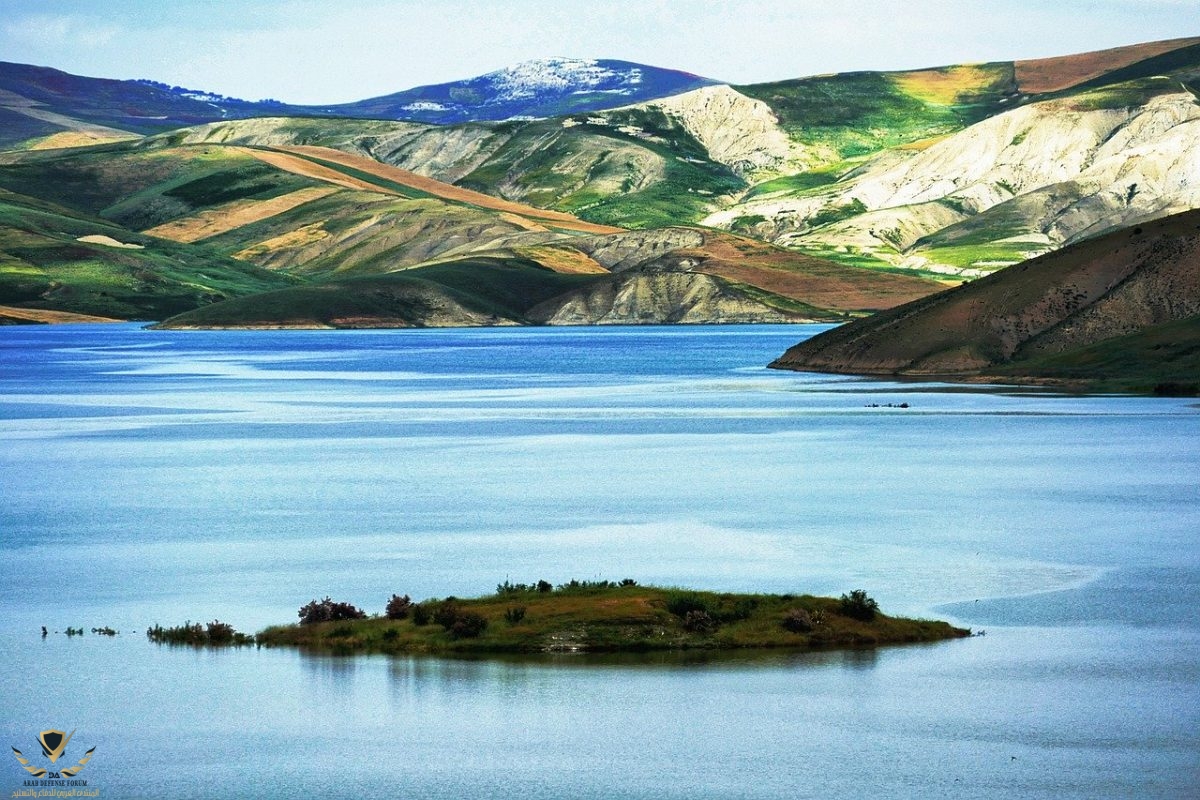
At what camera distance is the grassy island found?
37688 millimetres

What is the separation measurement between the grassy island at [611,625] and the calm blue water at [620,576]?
1229mm

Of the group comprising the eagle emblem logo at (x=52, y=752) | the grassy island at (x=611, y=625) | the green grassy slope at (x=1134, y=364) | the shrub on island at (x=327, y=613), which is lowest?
the eagle emblem logo at (x=52, y=752)

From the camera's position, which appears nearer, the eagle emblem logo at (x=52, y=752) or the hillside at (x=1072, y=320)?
the eagle emblem logo at (x=52, y=752)

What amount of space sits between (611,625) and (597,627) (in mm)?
291

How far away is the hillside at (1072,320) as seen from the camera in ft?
470

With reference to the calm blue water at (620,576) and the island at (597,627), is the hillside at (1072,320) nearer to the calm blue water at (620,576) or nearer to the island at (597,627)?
the calm blue water at (620,576)

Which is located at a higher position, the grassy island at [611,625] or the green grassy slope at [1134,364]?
the green grassy slope at [1134,364]

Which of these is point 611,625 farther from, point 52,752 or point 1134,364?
point 1134,364

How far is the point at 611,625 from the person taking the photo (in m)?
38.1

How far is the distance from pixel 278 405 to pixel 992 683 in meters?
100

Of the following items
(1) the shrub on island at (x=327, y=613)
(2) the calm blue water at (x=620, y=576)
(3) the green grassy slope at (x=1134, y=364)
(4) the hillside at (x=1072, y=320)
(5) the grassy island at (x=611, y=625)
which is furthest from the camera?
A: (4) the hillside at (x=1072, y=320)

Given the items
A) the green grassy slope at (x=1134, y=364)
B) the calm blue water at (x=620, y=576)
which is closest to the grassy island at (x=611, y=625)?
the calm blue water at (x=620, y=576)

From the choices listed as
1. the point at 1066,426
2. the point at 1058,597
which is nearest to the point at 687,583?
the point at 1058,597

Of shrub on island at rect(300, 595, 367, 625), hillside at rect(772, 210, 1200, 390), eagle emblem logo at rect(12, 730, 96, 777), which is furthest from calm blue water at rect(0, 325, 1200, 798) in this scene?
hillside at rect(772, 210, 1200, 390)
